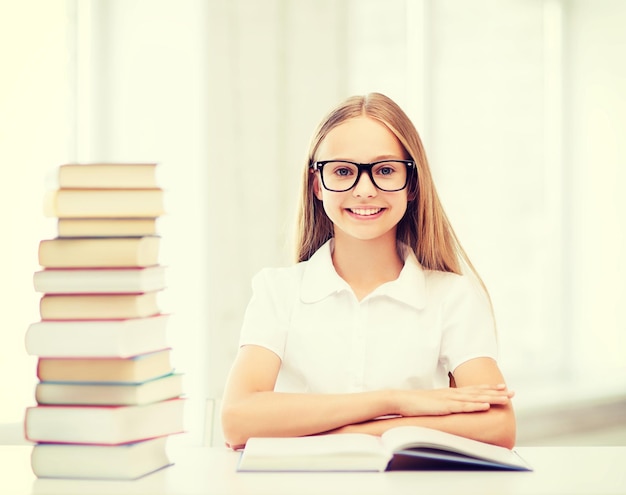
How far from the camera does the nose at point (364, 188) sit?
1836 mm

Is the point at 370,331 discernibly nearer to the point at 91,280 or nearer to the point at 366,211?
the point at 366,211

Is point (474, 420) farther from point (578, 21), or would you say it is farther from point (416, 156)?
point (578, 21)

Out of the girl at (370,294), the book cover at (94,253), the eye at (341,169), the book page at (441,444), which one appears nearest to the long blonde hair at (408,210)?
the girl at (370,294)

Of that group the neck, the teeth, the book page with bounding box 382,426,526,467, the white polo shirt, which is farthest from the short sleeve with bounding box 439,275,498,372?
the book page with bounding box 382,426,526,467

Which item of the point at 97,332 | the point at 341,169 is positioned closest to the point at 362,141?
the point at 341,169

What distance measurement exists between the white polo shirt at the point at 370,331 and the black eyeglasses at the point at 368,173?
20 cm

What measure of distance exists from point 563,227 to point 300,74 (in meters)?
1.78

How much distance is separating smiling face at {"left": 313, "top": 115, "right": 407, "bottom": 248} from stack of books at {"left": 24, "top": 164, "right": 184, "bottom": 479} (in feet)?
1.98

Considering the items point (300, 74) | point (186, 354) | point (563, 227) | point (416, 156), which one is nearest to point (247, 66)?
point (300, 74)

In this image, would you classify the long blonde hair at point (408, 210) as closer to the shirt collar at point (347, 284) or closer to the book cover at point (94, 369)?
the shirt collar at point (347, 284)

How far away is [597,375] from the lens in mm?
4434

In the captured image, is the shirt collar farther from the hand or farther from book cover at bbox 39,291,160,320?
book cover at bbox 39,291,160,320

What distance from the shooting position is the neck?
1979mm

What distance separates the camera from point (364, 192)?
183cm
